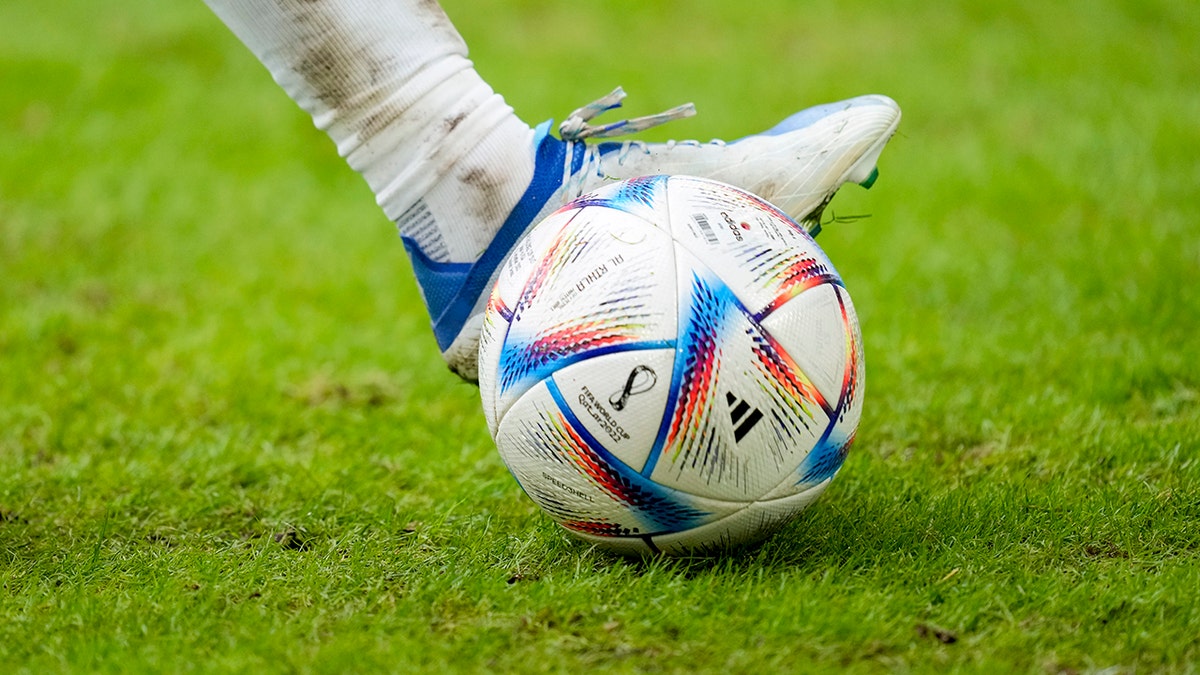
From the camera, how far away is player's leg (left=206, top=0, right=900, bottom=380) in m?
3.03

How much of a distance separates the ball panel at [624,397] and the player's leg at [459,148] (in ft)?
1.90

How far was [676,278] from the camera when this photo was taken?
269 cm

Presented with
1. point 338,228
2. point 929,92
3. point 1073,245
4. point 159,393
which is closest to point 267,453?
point 159,393

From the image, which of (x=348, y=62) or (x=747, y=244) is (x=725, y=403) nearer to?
(x=747, y=244)

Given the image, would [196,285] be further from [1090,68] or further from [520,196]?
[1090,68]

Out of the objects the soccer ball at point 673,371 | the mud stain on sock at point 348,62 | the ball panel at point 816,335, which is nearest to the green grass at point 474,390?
the soccer ball at point 673,371

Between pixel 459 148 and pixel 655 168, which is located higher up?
pixel 459 148

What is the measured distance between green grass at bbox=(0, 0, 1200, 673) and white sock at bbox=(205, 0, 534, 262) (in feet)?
2.69

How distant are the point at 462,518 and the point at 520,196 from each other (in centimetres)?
86

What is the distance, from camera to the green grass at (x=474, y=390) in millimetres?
2598

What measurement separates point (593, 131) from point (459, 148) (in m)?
0.36

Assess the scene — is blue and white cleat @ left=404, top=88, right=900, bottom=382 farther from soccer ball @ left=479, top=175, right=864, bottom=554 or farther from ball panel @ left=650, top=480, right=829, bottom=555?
ball panel @ left=650, top=480, right=829, bottom=555

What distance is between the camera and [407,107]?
3080 mm

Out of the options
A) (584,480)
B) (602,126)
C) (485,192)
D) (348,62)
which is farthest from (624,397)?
(348,62)
